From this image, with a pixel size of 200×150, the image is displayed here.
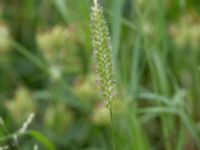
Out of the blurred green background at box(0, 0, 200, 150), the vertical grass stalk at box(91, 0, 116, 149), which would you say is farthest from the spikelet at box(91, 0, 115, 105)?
the blurred green background at box(0, 0, 200, 150)

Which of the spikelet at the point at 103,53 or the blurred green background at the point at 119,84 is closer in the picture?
the spikelet at the point at 103,53

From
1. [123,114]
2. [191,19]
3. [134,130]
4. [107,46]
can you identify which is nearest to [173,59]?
[191,19]

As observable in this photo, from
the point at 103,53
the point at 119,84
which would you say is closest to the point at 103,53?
the point at 103,53

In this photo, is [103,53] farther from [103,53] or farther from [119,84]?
[119,84]

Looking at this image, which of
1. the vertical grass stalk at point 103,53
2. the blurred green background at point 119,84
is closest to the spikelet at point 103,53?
the vertical grass stalk at point 103,53

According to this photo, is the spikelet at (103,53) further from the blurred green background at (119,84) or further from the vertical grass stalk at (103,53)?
the blurred green background at (119,84)
